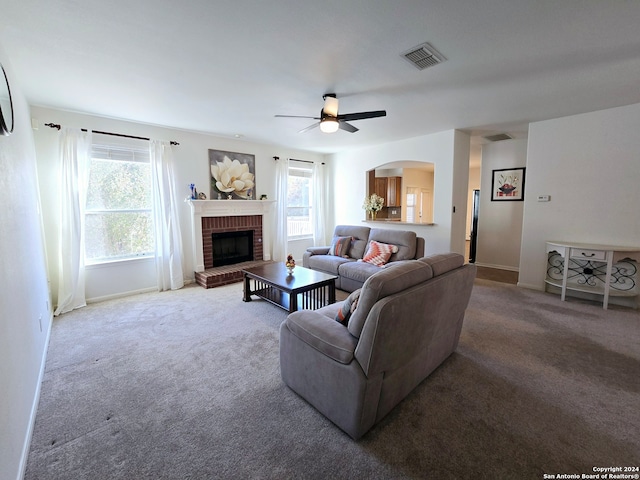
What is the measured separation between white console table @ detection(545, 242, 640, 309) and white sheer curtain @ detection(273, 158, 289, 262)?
4.65 m

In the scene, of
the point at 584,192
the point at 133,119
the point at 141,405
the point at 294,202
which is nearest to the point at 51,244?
the point at 133,119

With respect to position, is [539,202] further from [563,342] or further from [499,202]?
[563,342]

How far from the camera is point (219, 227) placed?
16.8 feet

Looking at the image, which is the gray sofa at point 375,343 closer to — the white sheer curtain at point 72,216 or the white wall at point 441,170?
the white wall at point 441,170

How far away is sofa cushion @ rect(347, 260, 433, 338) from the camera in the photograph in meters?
1.59

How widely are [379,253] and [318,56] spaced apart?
2.91 m

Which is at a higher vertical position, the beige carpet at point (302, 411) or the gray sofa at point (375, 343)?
the gray sofa at point (375, 343)

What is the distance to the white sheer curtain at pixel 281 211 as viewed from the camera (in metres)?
6.01

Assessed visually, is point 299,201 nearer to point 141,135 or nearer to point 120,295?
point 141,135

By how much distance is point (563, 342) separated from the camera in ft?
9.08

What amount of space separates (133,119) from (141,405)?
153 inches

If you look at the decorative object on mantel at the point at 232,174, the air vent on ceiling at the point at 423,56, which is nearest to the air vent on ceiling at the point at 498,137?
the air vent on ceiling at the point at 423,56

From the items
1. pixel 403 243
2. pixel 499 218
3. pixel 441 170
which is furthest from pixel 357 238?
pixel 499 218

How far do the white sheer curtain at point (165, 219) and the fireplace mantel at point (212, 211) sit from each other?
10.1 inches
